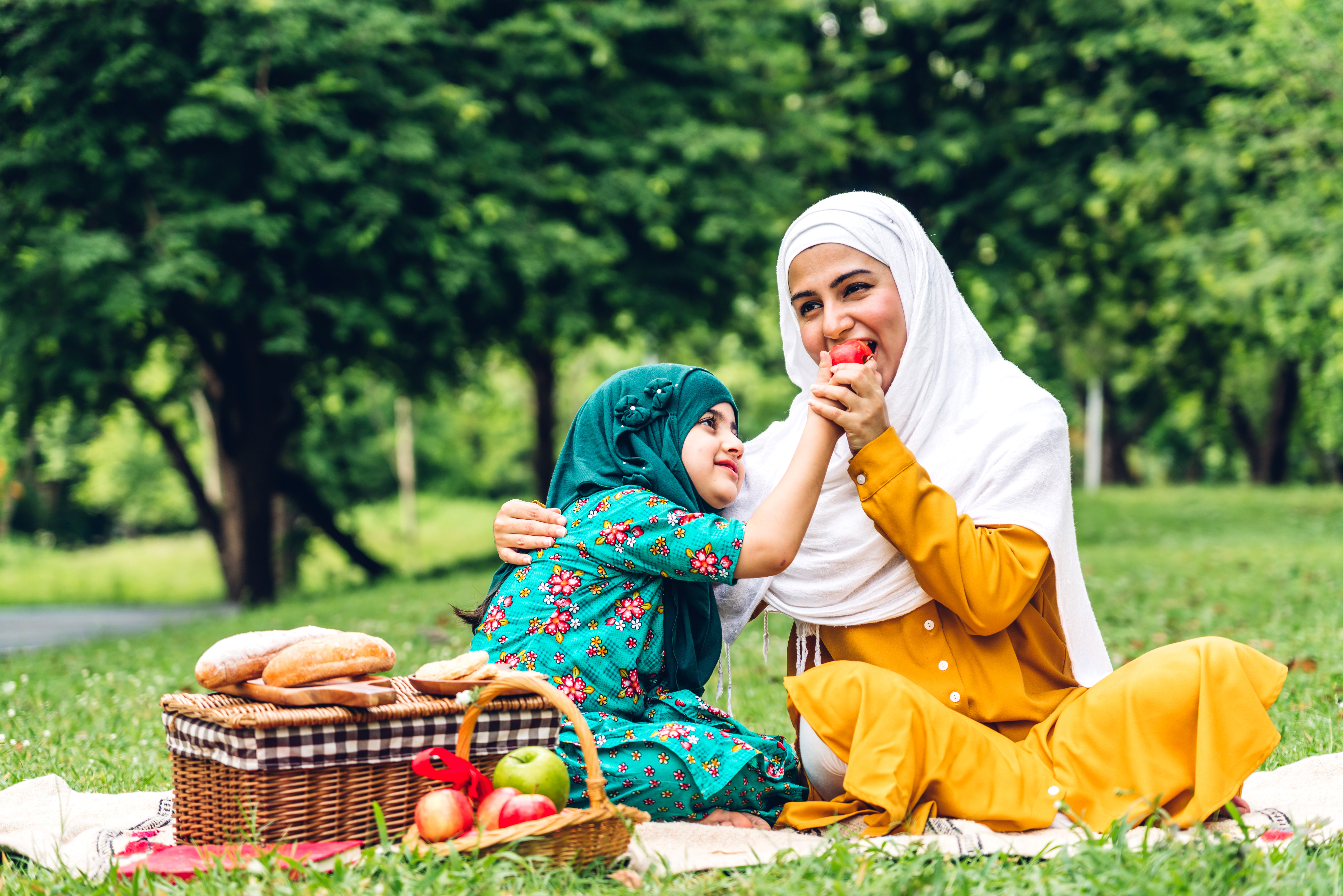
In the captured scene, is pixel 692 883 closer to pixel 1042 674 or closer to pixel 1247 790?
pixel 1042 674

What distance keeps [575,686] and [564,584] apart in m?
0.30

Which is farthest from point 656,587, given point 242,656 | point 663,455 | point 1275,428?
point 1275,428

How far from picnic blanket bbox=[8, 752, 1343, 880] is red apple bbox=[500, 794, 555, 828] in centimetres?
28

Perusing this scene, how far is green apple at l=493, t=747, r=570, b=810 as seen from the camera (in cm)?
296

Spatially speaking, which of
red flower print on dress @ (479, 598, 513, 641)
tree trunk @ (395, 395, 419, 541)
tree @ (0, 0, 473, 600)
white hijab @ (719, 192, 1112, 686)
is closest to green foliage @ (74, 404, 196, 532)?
tree trunk @ (395, 395, 419, 541)

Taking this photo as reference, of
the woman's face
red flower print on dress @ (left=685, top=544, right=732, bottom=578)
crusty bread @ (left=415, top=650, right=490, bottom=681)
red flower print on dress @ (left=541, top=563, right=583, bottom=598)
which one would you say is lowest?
crusty bread @ (left=415, top=650, right=490, bottom=681)

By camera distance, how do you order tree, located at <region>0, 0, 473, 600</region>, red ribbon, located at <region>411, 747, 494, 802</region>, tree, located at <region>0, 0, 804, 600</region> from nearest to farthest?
1. red ribbon, located at <region>411, 747, 494, 802</region>
2. tree, located at <region>0, 0, 473, 600</region>
3. tree, located at <region>0, 0, 804, 600</region>

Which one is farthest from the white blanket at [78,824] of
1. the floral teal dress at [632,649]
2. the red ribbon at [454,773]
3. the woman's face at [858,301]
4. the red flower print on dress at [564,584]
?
the woman's face at [858,301]

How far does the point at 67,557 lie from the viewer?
30719mm

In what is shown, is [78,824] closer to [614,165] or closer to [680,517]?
[680,517]

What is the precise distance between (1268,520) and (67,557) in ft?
94.0

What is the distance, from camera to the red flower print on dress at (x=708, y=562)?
3211mm

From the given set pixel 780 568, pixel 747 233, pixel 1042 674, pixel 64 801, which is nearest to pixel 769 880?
pixel 780 568

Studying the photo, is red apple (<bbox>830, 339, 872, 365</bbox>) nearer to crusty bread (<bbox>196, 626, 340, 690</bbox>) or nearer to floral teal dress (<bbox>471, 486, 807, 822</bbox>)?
floral teal dress (<bbox>471, 486, 807, 822</bbox>)
